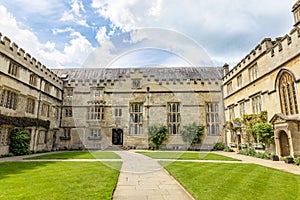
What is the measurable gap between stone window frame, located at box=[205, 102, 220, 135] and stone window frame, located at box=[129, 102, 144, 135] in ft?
21.6

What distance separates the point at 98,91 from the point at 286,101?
16.0 meters

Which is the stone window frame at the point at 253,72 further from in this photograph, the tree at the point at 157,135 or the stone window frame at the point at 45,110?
the stone window frame at the point at 45,110

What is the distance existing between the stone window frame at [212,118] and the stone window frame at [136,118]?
6.57 metres

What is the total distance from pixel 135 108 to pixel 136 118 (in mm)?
1036

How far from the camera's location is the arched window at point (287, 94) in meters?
10.1

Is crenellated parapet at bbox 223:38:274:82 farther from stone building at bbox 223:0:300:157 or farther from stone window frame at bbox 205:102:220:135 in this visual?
stone window frame at bbox 205:102:220:135

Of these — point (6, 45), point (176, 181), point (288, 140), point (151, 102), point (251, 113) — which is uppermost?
point (6, 45)

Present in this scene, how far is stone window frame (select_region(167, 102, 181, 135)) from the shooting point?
19.3m

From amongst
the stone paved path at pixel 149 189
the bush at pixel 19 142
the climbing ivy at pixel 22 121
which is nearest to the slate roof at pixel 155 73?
the climbing ivy at pixel 22 121

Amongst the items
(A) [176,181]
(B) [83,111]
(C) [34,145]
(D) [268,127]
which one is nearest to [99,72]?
(B) [83,111]

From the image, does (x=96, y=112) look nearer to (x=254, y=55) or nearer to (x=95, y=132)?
(x=95, y=132)

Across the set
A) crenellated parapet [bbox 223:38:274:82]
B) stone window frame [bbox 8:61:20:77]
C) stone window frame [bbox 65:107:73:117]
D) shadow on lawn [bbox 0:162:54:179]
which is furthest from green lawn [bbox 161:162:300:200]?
stone window frame [bbox 65:107:73:117]

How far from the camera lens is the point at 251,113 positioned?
14.3 meters

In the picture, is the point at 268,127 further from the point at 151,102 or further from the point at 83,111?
the point at 83,111
